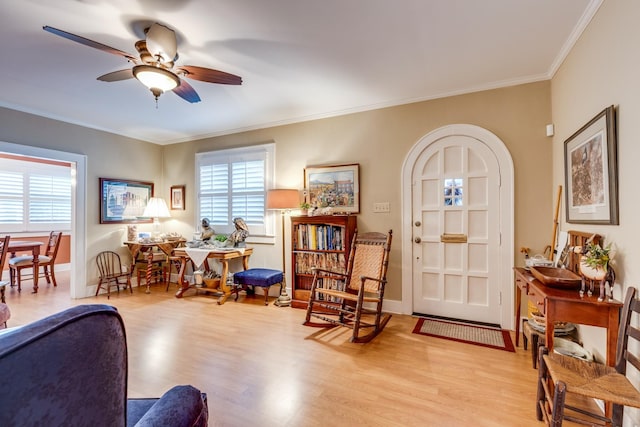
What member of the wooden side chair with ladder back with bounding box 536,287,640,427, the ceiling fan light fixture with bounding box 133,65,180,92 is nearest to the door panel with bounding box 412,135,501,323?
the wooden side chair with ladder back with bounding box 536,287,640,427

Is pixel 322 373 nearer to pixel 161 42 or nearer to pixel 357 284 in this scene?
pixel 357 284

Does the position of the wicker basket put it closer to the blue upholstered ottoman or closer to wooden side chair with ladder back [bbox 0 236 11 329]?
the blue upholstered ottoman

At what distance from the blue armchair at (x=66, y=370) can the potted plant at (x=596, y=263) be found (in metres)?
2.35

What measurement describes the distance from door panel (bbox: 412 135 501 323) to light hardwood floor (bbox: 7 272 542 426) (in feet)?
1.86

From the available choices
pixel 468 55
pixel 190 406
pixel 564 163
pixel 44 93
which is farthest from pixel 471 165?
pixel 44 93

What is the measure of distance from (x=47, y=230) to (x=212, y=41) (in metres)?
6.55

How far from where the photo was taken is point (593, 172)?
6.64ft

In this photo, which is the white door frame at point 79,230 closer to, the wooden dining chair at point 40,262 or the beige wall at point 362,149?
the beige wall at point 362,149

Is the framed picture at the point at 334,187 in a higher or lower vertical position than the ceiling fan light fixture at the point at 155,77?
lower

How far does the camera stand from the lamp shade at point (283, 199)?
3.90 meters

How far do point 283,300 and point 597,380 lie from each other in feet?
10.4

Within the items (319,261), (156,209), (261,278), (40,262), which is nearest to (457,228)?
(319,261)

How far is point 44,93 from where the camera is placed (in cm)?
329

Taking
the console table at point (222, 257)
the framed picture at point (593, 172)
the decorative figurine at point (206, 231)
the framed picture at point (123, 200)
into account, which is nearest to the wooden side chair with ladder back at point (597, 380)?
the framed picture at point (593, 172)
